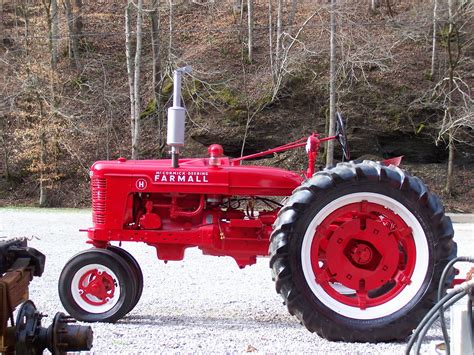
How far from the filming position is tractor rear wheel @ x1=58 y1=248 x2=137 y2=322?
518 cm

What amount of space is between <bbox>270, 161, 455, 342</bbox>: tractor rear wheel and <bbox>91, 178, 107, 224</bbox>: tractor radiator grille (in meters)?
1.71

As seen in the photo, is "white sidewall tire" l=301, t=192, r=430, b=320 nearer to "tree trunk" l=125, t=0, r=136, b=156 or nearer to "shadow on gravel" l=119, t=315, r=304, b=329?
"shadow on gravel" l=119, t=315, r=304, b=329

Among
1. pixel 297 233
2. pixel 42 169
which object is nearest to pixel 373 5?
pixel 42 169

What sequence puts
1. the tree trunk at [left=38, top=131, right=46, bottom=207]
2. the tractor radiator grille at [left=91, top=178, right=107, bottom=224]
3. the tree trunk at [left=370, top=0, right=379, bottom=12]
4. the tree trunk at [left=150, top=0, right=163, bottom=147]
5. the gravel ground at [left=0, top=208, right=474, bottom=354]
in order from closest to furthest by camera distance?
the gravel ground at [left=0, top=208, right=474, bottom=354] → the tractor radiator grille at [left=91, top=178, right=107, bottom=224] → the tree trunk at [left=38, top=131, right=46, bottom=207] → the tree trunk at [left=150, top=0, right=163, bottom=147] → the tree trunk at [left=370, top=0, right=379, bottom=12]

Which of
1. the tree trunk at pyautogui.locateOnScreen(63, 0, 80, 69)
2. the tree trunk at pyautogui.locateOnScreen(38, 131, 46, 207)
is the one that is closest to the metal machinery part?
the tree trunk at pyautogui.locateOnScreen(38, 131, 46, 207)

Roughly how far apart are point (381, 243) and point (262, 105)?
63.0 ft

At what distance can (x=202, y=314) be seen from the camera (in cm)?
564

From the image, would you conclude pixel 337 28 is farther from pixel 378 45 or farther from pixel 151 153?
pixel 151 153

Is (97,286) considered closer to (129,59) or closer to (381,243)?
(381,243)

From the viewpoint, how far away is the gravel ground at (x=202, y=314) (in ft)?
14.0

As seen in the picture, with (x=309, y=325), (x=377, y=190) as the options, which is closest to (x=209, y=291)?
(x=309, y=325)

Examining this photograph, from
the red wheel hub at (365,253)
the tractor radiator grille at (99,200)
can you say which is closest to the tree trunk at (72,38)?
the tractor radiator grille at (99,200)

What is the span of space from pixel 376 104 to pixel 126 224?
19929 mm

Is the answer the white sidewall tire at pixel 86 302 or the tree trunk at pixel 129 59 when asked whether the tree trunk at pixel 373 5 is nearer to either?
the tree trunk at pixel 129 59
